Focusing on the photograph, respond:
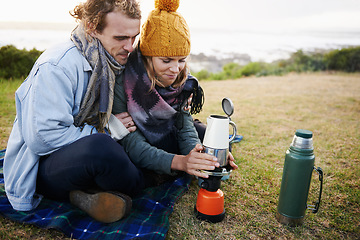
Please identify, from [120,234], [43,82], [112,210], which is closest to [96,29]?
[43,82]

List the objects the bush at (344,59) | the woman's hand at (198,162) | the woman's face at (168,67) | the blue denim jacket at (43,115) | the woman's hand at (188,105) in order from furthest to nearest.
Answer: the bush at (344,59) → the woman's hand at (188,105) → the woman's face at (168,67) → the woman's hand at (198,162) → the blue denim jacket at (43,115)

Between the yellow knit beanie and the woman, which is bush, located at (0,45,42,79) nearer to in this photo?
the woman

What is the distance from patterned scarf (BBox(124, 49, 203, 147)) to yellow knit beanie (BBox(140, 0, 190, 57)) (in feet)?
0.57

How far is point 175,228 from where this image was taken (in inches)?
73.2

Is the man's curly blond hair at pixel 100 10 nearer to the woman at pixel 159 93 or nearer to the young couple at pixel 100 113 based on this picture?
the young couple at pixel 100 113

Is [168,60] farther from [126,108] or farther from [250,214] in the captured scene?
[250,214]

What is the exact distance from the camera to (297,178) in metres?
1.84

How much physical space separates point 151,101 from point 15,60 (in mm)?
2951

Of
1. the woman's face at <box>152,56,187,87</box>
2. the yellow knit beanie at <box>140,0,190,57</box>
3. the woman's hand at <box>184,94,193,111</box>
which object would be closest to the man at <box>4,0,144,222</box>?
the yellow knit beanie at <box>140,0,190,57</box>

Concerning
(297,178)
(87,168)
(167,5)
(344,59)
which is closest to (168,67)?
(167,5)

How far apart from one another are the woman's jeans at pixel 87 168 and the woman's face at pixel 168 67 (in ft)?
2.23

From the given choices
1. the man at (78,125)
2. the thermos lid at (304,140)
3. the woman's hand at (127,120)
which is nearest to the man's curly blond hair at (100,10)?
the man at (78,125)

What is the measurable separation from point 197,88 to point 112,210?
124 centimetres

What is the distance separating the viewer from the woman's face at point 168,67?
84.3 inches
